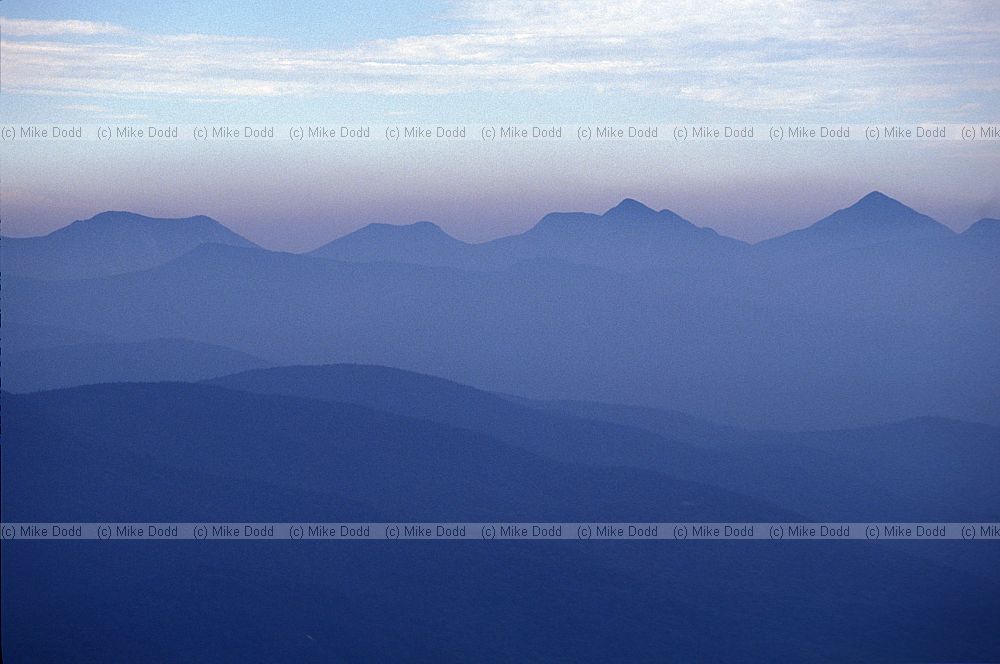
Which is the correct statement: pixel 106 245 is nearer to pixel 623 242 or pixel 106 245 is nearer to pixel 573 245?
pixel 573 245

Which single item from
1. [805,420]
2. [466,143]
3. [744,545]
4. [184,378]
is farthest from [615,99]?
[184,378]

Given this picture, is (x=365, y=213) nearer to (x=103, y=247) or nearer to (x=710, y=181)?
(x=103, y=247)

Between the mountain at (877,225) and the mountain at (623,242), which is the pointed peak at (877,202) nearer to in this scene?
the mountain at (877,225)

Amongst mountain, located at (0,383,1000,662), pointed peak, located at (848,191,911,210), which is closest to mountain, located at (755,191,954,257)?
pointed peak, located at (848,191,911,210)

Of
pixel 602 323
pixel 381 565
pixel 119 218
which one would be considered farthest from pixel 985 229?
pixel 119 218

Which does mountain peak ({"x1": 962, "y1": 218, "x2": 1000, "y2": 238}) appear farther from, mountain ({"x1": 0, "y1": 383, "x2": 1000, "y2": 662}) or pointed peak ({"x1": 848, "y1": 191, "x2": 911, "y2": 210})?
mountain ({"x1": 0, "y1": 383, "x2": 1000, "y2": 662})
